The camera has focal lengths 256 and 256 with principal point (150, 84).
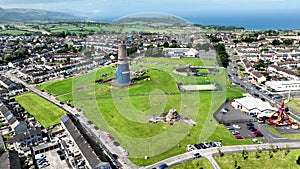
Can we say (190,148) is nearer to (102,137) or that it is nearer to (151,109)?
(102,137)

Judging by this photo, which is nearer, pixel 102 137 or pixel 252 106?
pixel 102 137

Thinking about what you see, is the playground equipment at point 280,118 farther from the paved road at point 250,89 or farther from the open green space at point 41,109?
the open green space at point 41,109

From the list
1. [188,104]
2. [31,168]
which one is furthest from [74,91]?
[31,168]

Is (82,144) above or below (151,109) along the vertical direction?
below

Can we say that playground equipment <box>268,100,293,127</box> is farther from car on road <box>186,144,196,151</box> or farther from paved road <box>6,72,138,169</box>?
paved road <box>6,72,138,169</box>

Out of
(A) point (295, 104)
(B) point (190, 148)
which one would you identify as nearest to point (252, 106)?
(A) point (295, 104)

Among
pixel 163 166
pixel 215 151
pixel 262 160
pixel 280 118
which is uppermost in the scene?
pixel 280 118

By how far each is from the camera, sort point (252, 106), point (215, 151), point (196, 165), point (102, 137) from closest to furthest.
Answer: point (196, 165) < point (215, 151) < point (102, 137) < point (252, 106)
